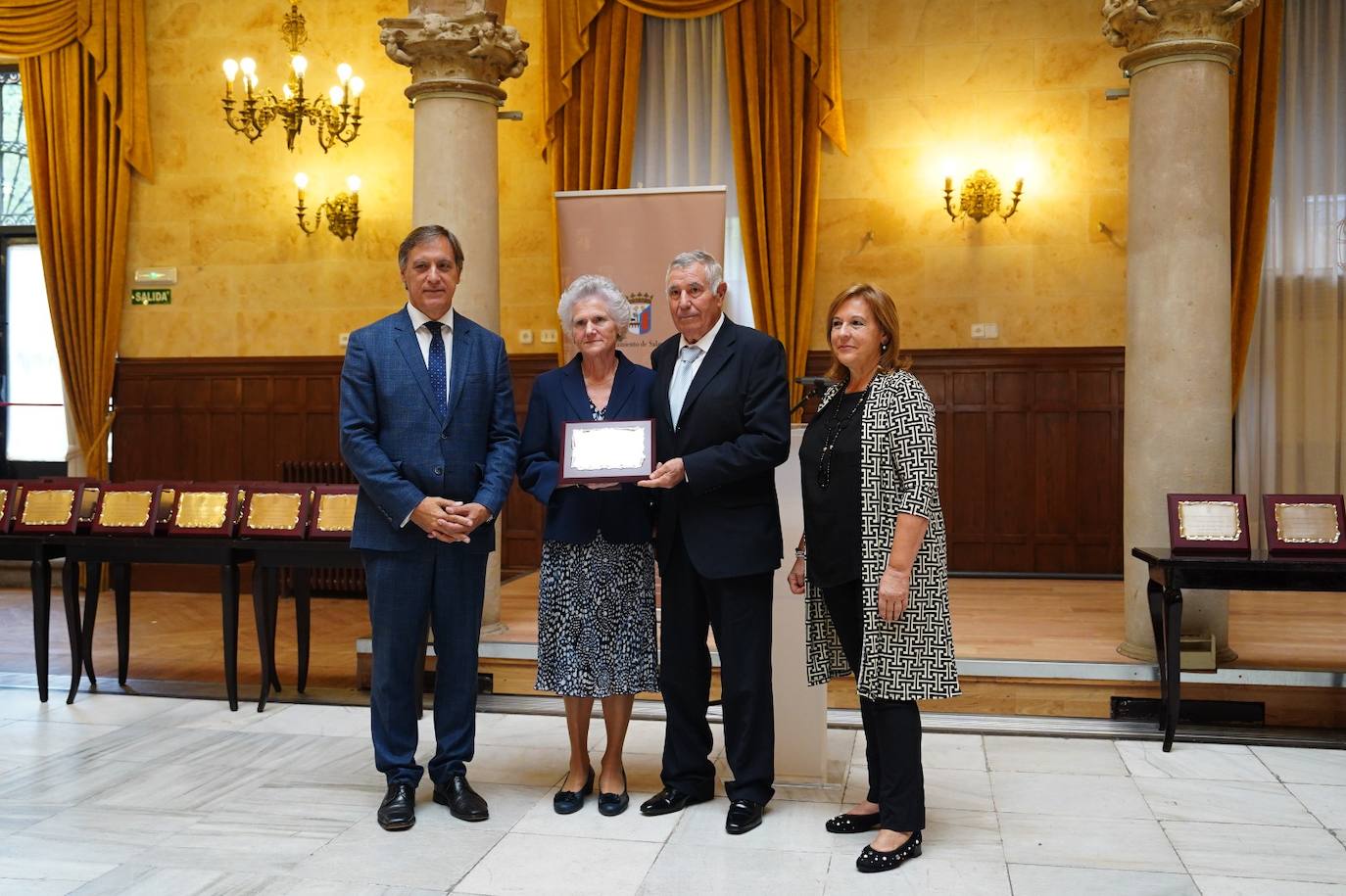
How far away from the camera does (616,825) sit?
380 cm

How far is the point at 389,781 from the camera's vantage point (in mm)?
3885

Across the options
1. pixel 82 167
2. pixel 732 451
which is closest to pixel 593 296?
pixel 732 451

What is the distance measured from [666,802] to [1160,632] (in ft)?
7.85

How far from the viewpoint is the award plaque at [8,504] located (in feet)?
18.9

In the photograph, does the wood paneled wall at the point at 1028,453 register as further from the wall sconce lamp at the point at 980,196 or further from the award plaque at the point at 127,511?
the award plaque at the point at 127,511

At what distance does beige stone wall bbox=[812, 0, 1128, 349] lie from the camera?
859 cm

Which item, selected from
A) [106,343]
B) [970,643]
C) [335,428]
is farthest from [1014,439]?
[106,343]

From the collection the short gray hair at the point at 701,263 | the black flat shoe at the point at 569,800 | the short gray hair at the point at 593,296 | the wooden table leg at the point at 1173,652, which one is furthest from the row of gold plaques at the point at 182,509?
the wooden table leg at the point at 1173,652

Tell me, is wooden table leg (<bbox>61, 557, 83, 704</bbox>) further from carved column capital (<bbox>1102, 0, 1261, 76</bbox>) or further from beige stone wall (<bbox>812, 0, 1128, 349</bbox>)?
carved column capital (<bbox>1102, 0, 1261, 76</bbox>)

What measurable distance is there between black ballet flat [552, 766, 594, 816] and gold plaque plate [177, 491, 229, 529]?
2.42 m

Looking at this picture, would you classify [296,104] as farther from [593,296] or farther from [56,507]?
[593,296]

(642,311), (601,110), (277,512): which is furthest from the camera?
(601,110)

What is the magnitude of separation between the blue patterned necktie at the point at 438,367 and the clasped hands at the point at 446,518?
0.32m

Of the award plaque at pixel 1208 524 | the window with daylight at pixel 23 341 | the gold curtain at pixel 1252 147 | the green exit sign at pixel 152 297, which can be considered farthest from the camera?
the window with daylight at pixel 23 341
